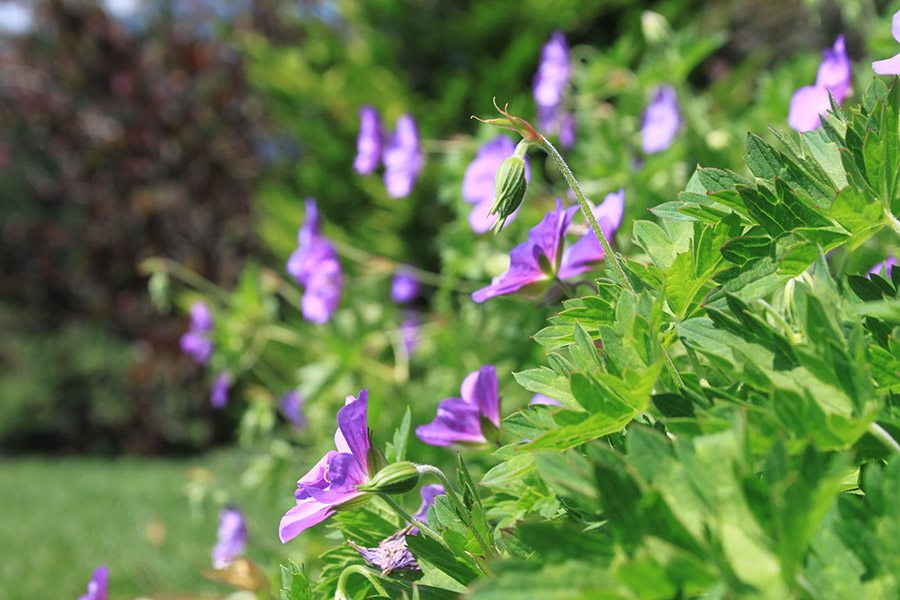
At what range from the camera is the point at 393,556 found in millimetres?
488

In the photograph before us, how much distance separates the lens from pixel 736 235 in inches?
19.8

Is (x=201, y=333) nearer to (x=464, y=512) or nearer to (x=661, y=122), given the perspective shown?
(x=661, y=122)

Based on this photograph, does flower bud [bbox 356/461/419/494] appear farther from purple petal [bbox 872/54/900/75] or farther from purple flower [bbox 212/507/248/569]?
purple flower [bbox 212/507/248/569]

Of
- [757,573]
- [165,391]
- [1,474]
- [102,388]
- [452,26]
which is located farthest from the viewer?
[102,388]

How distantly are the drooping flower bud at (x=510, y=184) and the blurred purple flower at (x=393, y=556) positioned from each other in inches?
10.0

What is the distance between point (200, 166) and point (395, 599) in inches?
215

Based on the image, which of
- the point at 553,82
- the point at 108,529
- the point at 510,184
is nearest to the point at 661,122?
the point at 553,82

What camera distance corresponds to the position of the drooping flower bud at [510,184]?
22.0 inches

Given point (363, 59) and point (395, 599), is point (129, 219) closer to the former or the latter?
point (363, 59)

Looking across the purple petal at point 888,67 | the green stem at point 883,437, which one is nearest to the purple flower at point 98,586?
the green stem at point 883,437

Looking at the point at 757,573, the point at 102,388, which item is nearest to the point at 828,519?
the point at 757,573

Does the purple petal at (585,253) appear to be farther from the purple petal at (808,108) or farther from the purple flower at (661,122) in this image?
the purple flower at (661,122)

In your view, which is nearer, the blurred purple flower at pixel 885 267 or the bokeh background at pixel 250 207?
the blurred purple flower at pixel 885 267

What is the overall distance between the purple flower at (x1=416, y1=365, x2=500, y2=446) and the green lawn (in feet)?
2.96
